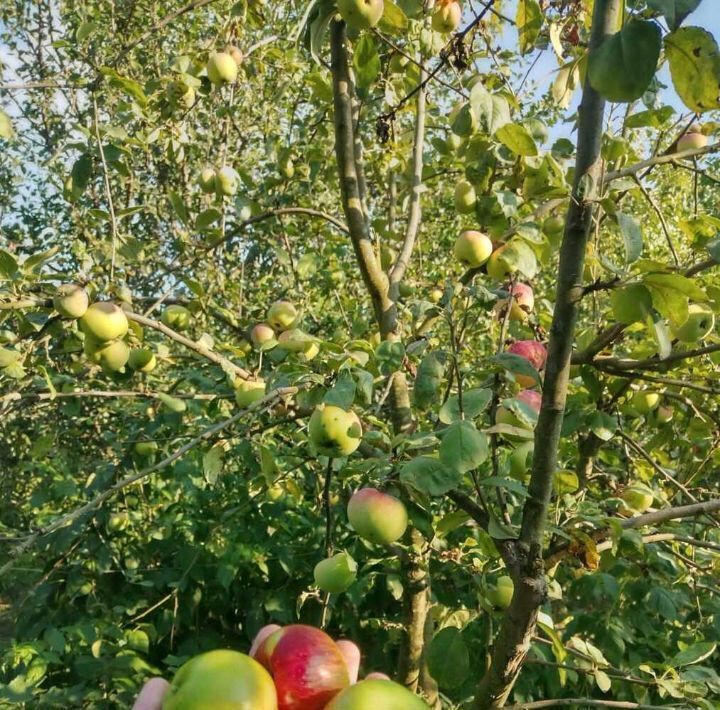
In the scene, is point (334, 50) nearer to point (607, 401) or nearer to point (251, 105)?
point (607, 401)

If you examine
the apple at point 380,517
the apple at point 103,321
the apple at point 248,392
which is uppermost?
the apple at point 103,321

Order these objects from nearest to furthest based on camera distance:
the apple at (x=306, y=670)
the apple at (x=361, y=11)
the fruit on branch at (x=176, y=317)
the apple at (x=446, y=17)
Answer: the apple at (x=306, y=670) → the apple at (x=361, y=11) → the apple at (x=446, y=17) → the fruit on branch at (x=176, y=317)

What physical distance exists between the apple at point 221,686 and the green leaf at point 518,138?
76cm

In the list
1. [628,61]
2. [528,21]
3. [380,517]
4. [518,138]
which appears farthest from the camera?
[528,21]

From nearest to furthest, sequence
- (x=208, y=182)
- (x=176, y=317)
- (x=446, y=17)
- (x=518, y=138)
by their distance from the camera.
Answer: (x=518, y=138), (x=446, y=17), (x=176, y=317), (x=208, y=182)

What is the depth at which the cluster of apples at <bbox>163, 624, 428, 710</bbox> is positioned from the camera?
0.72 meters

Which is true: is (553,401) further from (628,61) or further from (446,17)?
(446,17)

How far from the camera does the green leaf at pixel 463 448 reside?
2.87 feet

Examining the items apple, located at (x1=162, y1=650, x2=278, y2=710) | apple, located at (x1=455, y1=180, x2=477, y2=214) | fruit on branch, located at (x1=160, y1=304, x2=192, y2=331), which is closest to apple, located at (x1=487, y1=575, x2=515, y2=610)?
apple, located at (x1=162, y1=650, x2=278, y2=710)

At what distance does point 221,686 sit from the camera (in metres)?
0.72

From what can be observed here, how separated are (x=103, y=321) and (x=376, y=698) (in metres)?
0.96

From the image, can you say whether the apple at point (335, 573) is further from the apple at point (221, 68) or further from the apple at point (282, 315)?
the apple at point (221, 68)

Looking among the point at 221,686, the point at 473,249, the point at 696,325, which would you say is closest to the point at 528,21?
the point at 473,249

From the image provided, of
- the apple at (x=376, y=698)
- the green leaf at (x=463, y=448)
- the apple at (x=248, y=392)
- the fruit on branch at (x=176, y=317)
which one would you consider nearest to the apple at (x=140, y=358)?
the fruit on branch at (x=176, y=317)
